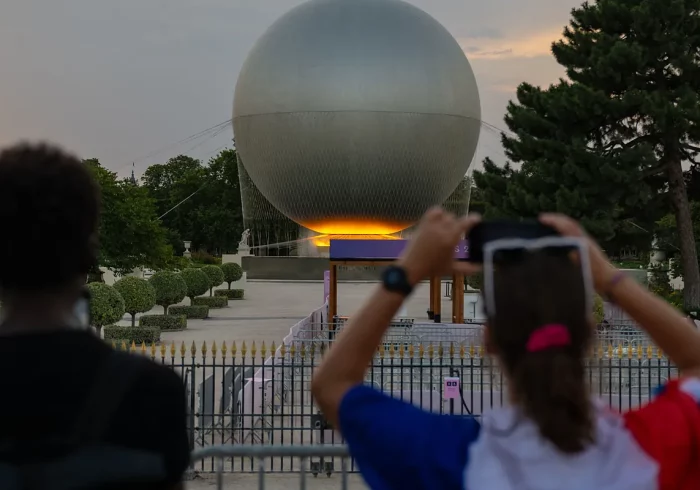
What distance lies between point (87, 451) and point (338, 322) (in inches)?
672

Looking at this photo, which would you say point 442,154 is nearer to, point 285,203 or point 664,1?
point 285,203

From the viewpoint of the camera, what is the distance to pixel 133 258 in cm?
2473

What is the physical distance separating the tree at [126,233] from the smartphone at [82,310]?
22773 millimetres

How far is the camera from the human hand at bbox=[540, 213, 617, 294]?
1.69 metres

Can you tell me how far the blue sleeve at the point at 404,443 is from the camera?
5.25ft

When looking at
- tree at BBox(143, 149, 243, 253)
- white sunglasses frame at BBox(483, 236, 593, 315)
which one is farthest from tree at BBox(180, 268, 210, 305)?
tree at BBox(143, 149, 243, 253)

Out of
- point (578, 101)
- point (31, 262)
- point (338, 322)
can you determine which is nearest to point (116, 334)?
point (338, 322)

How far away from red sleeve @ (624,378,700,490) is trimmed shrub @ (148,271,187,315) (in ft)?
70.2

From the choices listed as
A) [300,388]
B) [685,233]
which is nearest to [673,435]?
[300,388]

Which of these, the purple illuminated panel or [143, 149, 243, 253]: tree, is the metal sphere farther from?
[143, 149, 243, 253]: tree

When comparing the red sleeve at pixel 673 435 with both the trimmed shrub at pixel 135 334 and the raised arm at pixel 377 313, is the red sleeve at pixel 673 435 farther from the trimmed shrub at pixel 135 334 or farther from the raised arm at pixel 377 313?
the trimmed shrub at pixel 135 334

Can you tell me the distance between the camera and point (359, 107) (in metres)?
26.4

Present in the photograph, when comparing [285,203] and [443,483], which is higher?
[285,203]

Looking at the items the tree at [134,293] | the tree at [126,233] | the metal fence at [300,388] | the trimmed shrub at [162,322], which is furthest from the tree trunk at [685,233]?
the tree at [126,233]
